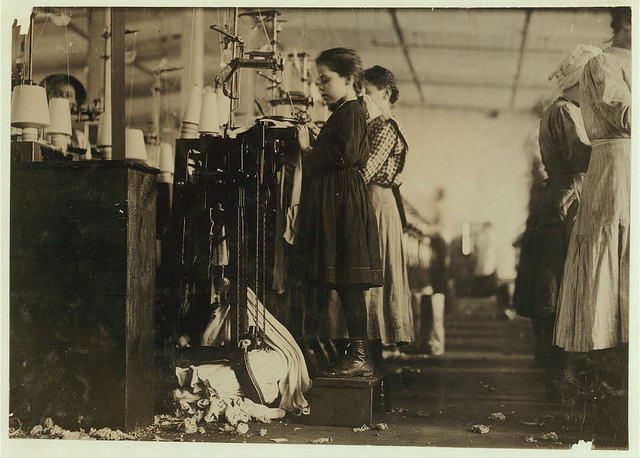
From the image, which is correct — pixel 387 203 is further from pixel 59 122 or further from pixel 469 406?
pixel 59 122

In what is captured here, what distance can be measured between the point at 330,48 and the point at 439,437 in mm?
1946

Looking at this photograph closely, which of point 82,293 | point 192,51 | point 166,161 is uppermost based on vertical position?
point 192,51

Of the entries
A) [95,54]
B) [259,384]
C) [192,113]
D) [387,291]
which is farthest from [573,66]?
[95,54]

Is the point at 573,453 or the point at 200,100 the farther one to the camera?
the point at 200,100

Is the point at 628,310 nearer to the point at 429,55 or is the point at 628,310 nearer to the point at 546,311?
the point at 546,311

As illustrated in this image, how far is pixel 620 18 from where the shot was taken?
360cm

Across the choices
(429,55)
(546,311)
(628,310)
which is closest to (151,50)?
(429,55)

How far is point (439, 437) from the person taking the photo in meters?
3.51

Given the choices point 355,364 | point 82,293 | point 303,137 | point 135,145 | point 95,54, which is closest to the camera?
point 82,293

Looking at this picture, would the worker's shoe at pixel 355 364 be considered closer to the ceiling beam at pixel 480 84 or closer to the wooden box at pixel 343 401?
the wooden box at pixel 343 401

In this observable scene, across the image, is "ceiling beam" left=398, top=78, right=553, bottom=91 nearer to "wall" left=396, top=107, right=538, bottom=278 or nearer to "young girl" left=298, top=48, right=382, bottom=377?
"wall" left=396, top=107, right=538, bottom=278

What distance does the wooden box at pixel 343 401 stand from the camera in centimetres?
354

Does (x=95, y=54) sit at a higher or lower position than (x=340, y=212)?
higher

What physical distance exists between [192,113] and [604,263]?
7.08 feet
